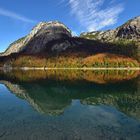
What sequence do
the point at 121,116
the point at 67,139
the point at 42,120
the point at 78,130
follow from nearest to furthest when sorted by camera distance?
the point at 67,139 → the point at 78,130 → the point at 42,120 → the point at 121,116

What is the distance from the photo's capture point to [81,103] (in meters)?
67.9

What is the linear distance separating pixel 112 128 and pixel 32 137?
11430 millimetres

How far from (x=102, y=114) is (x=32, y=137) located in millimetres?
19216

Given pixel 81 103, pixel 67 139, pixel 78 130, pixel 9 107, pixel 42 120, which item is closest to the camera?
pixel 67 139

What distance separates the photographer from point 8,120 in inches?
1855

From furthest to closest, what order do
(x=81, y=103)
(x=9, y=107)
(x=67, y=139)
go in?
(x=81, y=103) < (x=9, y=107) < (x=67, y=139)

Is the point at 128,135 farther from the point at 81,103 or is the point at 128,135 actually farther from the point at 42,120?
the point at 81,103

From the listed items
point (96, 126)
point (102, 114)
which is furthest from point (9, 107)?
point (96, 126)

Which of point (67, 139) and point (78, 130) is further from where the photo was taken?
point (78, 130)

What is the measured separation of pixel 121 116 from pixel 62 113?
10.4 metres

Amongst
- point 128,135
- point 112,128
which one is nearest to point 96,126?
point 112,128

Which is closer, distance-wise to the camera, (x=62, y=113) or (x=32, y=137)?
(x=32, y=137)

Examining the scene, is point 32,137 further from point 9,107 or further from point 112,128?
point 9,107

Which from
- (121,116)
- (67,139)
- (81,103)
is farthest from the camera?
(81,103)
